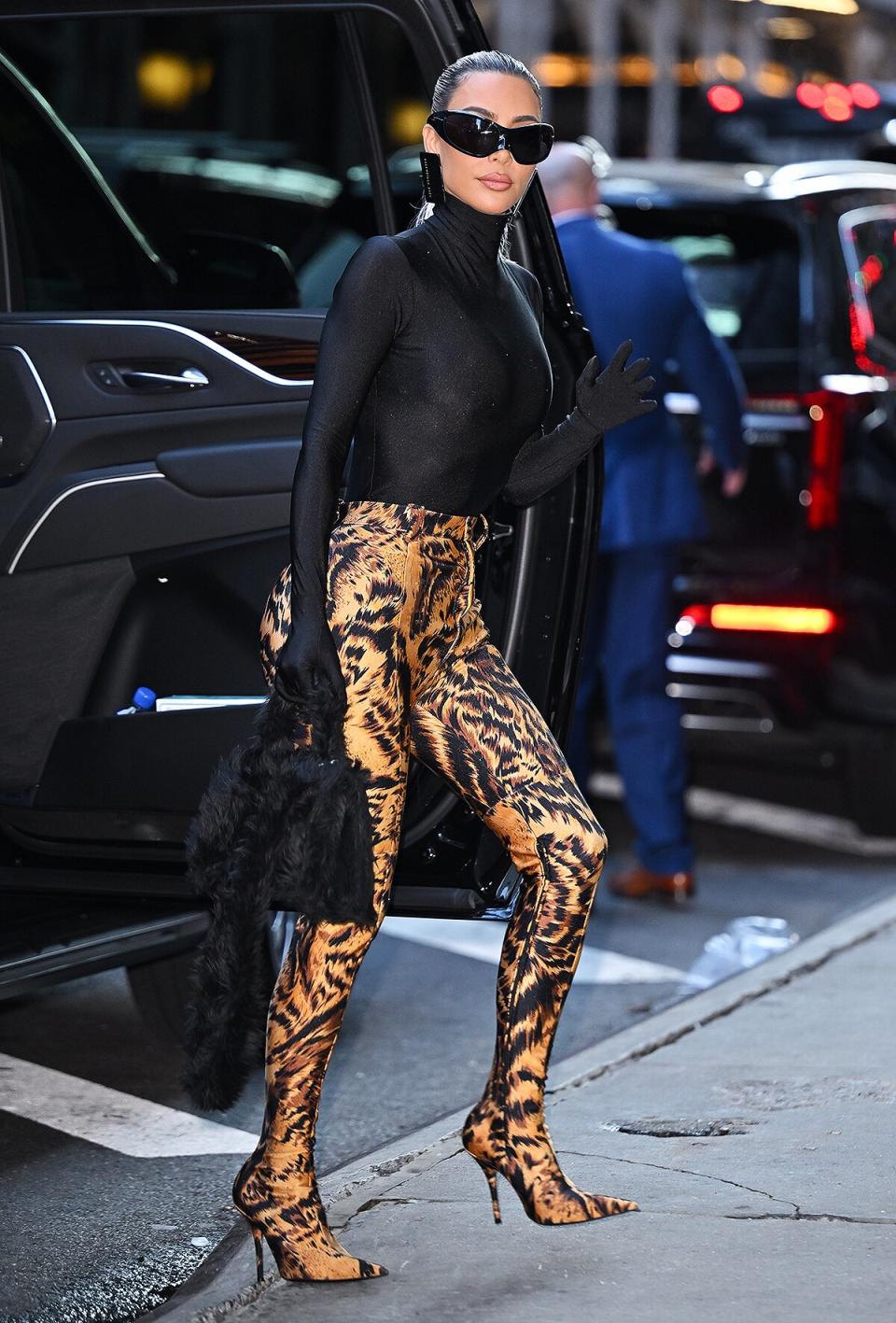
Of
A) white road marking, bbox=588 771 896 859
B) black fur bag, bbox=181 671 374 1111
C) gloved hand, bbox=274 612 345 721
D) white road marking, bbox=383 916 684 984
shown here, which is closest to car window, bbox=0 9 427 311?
gloved hand, bbox=274 612 345 721

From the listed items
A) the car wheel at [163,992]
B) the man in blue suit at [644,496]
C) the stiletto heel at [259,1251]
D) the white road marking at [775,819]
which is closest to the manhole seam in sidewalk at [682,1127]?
the stiletto heel at [259,1251]

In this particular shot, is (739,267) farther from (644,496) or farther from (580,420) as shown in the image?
(580,420)

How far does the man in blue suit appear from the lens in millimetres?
6367

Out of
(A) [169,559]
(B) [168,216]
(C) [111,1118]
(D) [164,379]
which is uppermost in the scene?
(B) [168,216]

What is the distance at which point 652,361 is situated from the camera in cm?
636

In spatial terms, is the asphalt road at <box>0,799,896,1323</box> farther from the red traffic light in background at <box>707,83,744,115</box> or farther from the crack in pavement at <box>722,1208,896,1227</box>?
the red traffic light in background at <box>707,83,744,115</box>

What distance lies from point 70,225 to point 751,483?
9.72 ft

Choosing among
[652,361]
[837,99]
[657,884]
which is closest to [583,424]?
[652,361]

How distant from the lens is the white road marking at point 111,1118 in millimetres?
4375

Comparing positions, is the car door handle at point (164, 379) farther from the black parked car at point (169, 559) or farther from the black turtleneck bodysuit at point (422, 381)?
the black turtleneck bodysuit at point (422, 381)

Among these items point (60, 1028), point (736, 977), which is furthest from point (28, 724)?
point (736, 977)

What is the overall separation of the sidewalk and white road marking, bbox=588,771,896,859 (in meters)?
2.52

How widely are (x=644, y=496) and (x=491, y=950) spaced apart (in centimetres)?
142

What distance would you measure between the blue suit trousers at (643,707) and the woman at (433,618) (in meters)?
3.13
